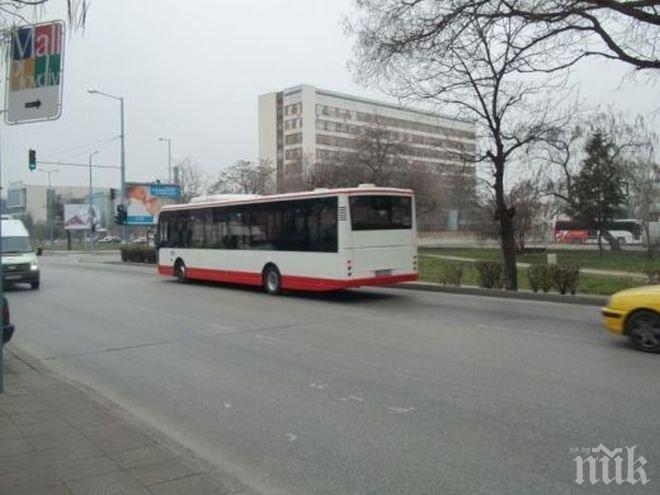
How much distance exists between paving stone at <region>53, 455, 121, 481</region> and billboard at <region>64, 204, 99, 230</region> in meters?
72.2

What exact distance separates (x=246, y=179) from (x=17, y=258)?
1672 inches

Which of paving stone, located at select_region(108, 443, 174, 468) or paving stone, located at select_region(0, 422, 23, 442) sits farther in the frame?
paving stone, located at select_region(0, 422, 23, 442)

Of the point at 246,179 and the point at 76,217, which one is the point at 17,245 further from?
the point at 76,217

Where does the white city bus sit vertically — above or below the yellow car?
above

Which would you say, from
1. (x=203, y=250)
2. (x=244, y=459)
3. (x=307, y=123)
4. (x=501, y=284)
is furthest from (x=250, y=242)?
(x=307, y=123)

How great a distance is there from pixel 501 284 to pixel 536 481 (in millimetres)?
14311

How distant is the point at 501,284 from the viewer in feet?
60.6

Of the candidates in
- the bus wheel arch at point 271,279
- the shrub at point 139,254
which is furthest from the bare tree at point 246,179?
the bus wheel arch at point 271,279

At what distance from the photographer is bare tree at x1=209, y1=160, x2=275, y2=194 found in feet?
206

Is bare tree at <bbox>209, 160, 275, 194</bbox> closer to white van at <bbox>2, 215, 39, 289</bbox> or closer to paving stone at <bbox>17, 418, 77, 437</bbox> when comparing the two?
white van at <bbox>2, 215, 39, 289</bbox>

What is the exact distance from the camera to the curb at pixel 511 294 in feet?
50.8

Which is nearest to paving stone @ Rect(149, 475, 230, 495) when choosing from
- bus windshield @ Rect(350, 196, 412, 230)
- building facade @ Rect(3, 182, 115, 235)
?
bus windshield @ Rect(350, 196, 412, 230)

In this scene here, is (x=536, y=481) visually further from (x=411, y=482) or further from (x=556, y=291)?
(x=556, y=291)

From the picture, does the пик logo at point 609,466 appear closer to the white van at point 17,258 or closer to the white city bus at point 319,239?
the white city bus at point 319,239
